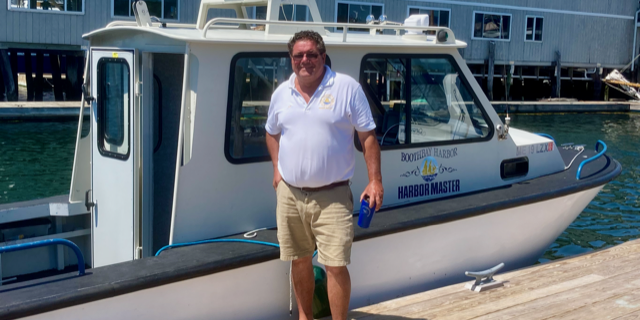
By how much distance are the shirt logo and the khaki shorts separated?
1.28ft

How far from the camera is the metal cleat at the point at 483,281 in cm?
434

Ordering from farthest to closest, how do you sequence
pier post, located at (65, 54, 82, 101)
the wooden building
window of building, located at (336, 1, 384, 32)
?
1. window of building, located at (336, 1, 384, 32)
2. pier post, located at (65, 54, 82, 101)
3. the wooden building

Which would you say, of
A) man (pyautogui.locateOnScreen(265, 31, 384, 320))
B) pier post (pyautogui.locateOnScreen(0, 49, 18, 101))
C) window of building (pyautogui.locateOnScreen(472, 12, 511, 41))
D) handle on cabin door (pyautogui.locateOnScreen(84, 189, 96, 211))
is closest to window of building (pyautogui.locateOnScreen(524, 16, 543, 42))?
window of building (pyautogui.locateOnScreen(472, 12, 511, 41))

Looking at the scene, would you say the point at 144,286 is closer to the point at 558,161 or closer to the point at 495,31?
the point at 558,161

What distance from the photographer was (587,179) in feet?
17.0

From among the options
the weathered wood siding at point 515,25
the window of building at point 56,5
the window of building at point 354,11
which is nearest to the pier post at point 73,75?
the weathered wood siding at point 515,25

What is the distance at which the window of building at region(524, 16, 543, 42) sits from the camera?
26.7 m

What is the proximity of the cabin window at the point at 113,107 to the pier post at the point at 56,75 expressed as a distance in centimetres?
1748

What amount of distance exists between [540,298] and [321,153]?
212 centimetres

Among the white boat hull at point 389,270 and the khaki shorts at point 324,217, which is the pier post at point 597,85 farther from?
the khaki shorts at point 324,217

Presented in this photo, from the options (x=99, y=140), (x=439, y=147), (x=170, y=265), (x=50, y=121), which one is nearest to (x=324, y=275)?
(x=170, y=265)

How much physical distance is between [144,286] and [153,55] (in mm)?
1458

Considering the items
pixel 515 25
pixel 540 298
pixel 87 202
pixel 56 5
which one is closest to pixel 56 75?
pixel 56 5

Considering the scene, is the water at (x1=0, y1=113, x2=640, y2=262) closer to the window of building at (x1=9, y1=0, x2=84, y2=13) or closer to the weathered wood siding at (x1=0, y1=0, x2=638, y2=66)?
the weathered wood siding at (x1=0, y1=0, x2=638, y2=66)
